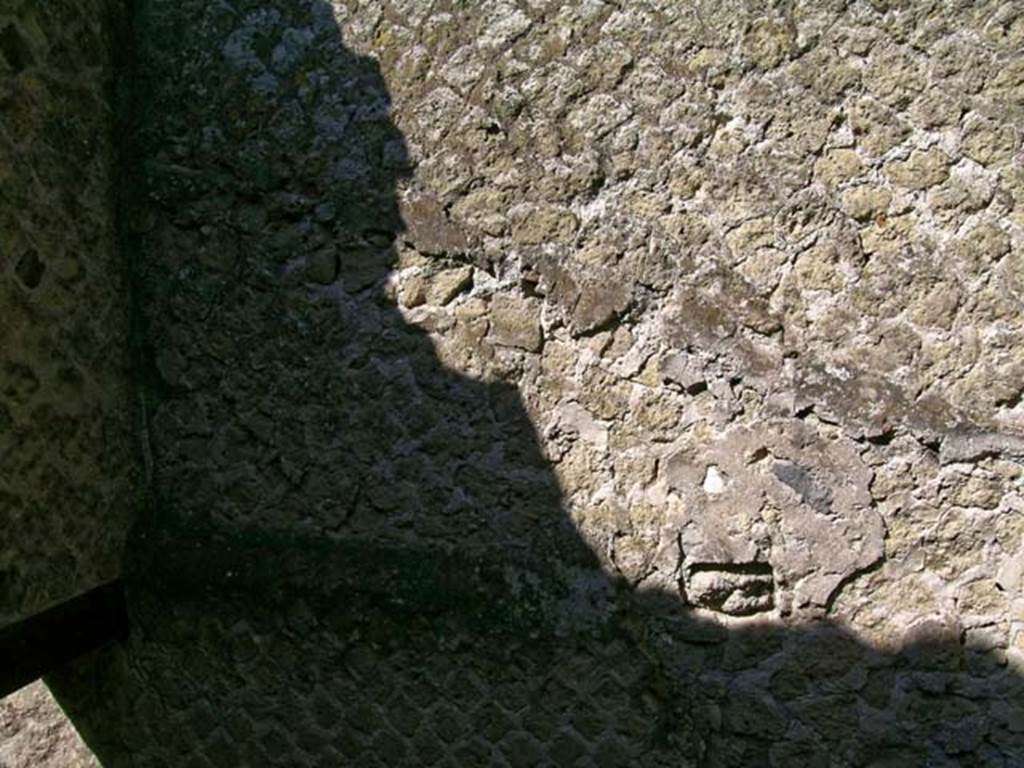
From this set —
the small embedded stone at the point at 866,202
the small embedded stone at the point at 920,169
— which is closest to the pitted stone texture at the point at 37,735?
the small embedded stone at the point at 866,202

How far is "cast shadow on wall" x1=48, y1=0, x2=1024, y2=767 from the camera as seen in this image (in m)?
2.46

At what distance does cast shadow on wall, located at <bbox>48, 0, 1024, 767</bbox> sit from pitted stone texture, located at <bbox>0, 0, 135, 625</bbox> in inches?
3.5

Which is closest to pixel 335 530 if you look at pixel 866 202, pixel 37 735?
pixel 37 735

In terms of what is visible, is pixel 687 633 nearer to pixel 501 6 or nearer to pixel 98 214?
pixel 501 6

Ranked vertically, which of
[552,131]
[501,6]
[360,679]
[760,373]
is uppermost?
[501,6]

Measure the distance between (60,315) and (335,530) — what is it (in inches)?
32.2

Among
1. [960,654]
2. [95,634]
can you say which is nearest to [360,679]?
[95,634]

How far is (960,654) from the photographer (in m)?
2.22

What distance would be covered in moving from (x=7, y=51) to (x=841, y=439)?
1.98m

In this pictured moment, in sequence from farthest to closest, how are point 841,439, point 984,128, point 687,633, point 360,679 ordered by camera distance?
point 360,679, point 687,633, point 841,439, point 984,128

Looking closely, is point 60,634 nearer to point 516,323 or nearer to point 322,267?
point 322,267

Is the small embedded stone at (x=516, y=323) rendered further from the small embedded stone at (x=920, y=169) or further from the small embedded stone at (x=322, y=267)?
the small embedded stone at (x=920, y=169)

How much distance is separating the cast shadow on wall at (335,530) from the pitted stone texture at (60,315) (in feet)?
0.29

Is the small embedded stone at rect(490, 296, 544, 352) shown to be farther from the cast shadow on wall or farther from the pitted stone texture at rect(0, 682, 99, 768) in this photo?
the pitted stone texture at rect(0, 682, 99, 768)
